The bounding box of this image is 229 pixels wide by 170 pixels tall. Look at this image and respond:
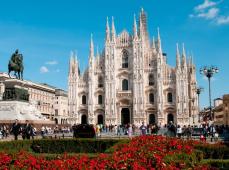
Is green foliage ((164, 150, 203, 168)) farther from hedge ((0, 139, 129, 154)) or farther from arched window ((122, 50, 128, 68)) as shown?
arched window ((122, 50, 128, 68))

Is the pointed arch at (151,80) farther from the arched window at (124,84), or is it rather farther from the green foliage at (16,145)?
the green foliage at (16,145)

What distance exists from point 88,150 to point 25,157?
28.4 ft

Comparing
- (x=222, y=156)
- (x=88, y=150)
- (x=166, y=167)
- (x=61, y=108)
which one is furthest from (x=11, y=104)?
(x=61, y=108)

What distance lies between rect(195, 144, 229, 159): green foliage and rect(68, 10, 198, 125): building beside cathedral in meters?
45.1

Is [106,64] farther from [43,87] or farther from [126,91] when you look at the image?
[43,87]

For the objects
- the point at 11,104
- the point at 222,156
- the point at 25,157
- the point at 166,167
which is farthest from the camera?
the point at 11,104

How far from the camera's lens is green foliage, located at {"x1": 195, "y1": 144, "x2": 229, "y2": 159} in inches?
576

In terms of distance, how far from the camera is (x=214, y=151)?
14719 millimetres

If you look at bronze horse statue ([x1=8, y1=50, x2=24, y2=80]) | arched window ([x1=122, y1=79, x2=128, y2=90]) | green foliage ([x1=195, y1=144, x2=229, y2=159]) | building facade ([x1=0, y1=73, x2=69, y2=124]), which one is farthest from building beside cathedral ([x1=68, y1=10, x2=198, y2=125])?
green foliage ([x1=195, y1=144, x2=229, y2=159])

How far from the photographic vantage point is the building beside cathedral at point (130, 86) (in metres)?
60.7

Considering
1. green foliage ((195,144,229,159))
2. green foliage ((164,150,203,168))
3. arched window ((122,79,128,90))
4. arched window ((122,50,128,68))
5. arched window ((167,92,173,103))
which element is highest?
arched window ((122,50,128,68))

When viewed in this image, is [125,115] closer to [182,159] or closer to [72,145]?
[72,145]

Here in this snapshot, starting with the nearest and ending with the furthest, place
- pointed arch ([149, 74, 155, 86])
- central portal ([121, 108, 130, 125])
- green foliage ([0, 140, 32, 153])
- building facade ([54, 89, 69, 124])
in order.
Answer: green foliage ([0, 140, 32, 153]) → pointed arch ([149, 74, 155, 86]) → central portal ([121, 108, 130, 125]) → building facade ([54, 89, 69, 124])

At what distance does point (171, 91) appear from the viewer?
61438 millimetres
